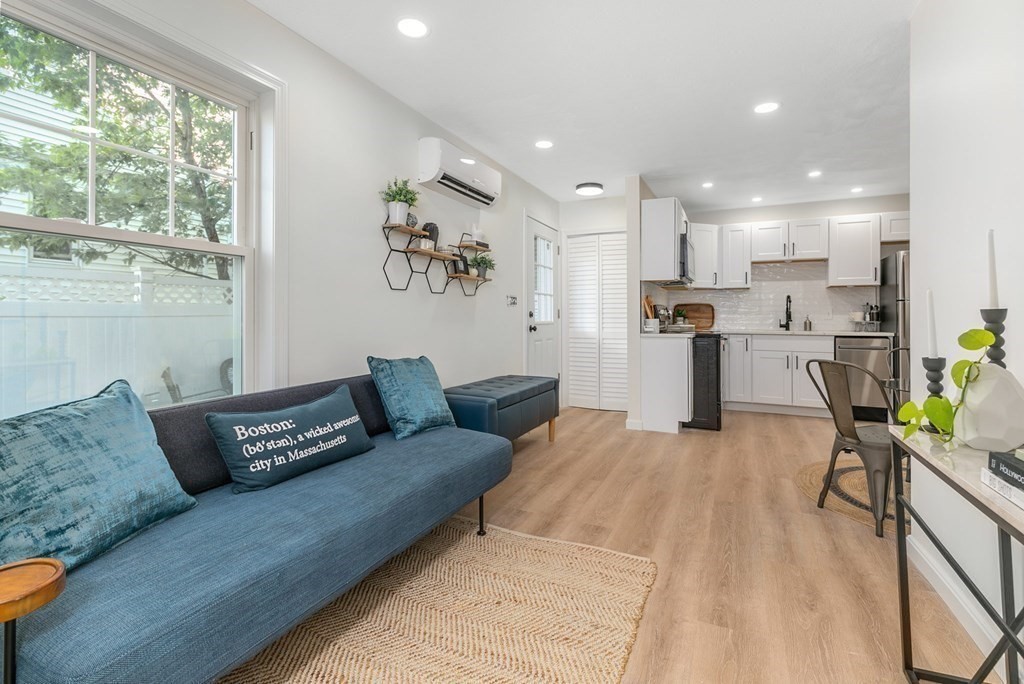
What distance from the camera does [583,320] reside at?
555 centimetres

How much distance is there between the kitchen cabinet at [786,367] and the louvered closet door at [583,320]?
1831 millimetres

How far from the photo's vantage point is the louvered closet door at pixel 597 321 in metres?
5.36

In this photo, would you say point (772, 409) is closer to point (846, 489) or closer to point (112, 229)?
point (846, 489)

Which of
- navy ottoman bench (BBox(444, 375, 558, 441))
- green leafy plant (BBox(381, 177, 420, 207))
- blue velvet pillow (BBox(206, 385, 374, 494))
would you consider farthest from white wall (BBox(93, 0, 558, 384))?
blue velvet pillow (BBox(206, 385, 374, 494))

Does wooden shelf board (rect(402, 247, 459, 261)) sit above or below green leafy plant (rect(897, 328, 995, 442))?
above

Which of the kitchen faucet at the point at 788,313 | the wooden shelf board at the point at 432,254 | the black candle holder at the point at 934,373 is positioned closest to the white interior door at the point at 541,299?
the wooden shelf board at the point at 432,254

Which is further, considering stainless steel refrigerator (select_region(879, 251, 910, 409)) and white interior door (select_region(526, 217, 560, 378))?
white interior door (select_region(526, 217, 560, 378))

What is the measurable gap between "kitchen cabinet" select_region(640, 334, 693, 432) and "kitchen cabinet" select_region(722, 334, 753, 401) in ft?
4.45

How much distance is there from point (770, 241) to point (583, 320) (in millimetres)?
2392

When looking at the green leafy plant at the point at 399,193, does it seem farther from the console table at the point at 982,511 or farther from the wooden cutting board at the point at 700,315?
the wooden cutting board at the point at 700,315

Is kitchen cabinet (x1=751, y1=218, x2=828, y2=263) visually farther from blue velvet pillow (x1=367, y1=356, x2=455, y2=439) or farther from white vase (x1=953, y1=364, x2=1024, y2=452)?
white vase (x1=953, y1=364, x2=1024, y2=452)

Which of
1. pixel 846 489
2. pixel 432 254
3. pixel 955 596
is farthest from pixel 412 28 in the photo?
pixel 846 489

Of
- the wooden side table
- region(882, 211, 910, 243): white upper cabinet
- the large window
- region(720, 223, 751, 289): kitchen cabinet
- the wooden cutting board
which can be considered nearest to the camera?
the wooden side table

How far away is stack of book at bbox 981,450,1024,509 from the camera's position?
0.86 meters
